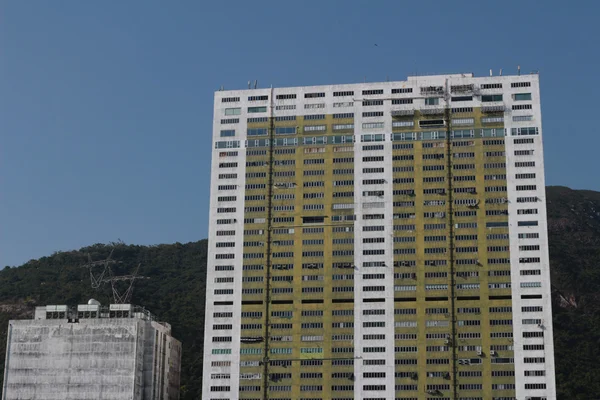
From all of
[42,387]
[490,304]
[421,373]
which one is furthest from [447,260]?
[42,387]

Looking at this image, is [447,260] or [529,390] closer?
[529,390]

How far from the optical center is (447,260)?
199625mm

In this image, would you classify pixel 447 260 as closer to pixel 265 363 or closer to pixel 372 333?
pixel 372 333

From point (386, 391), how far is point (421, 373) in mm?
8333

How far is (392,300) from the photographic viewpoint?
199 metres

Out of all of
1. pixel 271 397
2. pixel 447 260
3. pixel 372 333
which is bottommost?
pixel 271 397

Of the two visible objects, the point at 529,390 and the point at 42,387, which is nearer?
the point at 529,390

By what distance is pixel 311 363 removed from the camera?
19675cm

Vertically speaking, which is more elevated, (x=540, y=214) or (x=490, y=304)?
(x=540, y=214)

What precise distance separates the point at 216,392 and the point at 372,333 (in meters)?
36.1

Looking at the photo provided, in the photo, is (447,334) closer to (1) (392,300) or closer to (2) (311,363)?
(1) (392,300)

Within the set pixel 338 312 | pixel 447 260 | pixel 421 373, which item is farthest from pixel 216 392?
pixel 447 260

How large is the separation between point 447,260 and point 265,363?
4566 centimetres

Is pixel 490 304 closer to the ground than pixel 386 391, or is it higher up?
higher up
